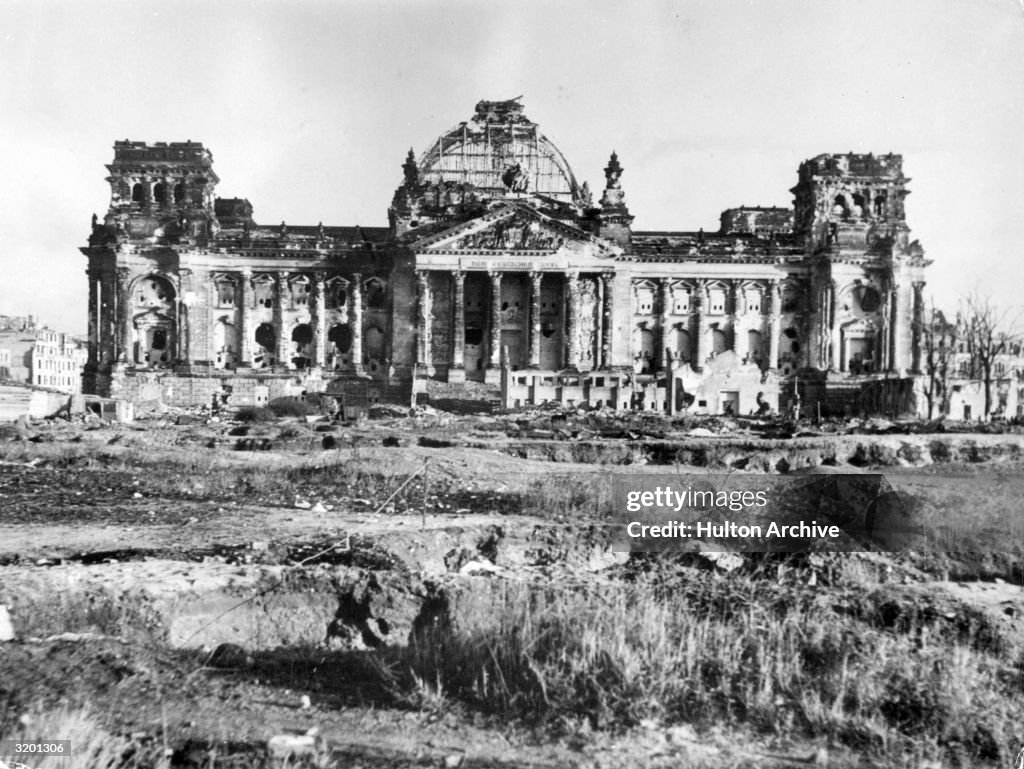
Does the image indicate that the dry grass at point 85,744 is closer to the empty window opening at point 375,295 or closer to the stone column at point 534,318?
the stone column at point 534,318

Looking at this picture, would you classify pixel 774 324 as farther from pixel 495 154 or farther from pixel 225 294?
pixel 225 294

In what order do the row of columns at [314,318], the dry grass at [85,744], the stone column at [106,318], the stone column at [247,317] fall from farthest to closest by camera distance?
the row of columns at [314,318] → the stone column at [247,317] → the stone column at [106,318] → the dry grass at [85,744]

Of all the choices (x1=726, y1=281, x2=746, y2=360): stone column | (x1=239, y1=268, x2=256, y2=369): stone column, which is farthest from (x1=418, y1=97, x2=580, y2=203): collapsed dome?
(x1=239, y1=268, x2=256, y2=369): stone column

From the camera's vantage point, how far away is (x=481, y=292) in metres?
52.6

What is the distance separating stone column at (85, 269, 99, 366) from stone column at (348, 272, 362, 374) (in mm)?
17979

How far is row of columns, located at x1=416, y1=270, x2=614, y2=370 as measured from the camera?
1980 inches

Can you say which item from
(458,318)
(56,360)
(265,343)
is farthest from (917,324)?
(56,360)

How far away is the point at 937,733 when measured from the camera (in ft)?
19.2

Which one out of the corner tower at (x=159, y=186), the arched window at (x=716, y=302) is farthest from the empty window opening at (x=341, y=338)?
the arched window at (x=716, y=302)

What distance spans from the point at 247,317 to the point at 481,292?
16.9 metres

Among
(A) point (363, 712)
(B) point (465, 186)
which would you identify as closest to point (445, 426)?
(A) point (363, 712)

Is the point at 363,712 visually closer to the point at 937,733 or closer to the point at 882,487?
the point at 937,733

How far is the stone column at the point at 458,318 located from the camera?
49969 millimetres

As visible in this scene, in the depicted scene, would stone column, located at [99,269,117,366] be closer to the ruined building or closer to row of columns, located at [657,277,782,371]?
the ruined building
